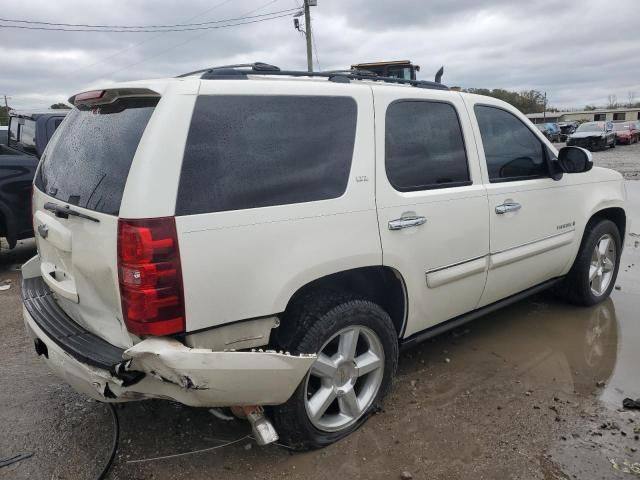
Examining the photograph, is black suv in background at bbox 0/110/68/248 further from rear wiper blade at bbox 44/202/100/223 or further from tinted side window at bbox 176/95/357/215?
tinted side window at bbox 176/95/357/215

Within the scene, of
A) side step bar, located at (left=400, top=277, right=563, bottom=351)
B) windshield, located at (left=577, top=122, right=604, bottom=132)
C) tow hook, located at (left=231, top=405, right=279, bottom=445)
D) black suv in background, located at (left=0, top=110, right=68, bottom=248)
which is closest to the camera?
tow hook, located at (left=231, top=405, right=279, bottom=445)

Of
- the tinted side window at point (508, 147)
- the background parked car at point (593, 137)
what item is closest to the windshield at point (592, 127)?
the background parked car at point (593, 137)

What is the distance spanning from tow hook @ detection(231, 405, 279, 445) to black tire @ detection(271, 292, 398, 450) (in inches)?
3.0

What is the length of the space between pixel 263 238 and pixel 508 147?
2.21 m

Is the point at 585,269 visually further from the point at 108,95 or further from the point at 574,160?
the point at 108,95

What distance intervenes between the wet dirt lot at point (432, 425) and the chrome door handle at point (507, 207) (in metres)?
1.10

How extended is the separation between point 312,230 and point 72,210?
3.66ft

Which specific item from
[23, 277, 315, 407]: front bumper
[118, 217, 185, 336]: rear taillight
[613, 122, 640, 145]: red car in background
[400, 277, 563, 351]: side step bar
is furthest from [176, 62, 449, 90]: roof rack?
[613, 122, 640, 145]: red car in background

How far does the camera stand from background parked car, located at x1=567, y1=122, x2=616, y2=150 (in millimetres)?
29562

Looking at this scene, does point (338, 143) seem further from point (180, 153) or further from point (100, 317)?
point (100, 317)

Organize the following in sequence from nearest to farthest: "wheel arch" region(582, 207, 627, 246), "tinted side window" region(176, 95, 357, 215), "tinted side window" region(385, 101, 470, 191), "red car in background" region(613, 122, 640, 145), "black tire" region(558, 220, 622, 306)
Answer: "tinted side window" region(176, 95, 357, 215) → "tinted side window" region(385, 101, 470, 191) → "black tire" region(558, 220, 622, 306) → "wheel arch" region(582, 207, 627, 246) → "red car in background" region(613, 122, 640, 145)

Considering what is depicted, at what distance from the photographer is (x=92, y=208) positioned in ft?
7.66

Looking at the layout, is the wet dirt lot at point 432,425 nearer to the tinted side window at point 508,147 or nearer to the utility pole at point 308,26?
the tinted side window at point 508,147

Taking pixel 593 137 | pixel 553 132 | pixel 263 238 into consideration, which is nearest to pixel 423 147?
pixel 263 238
